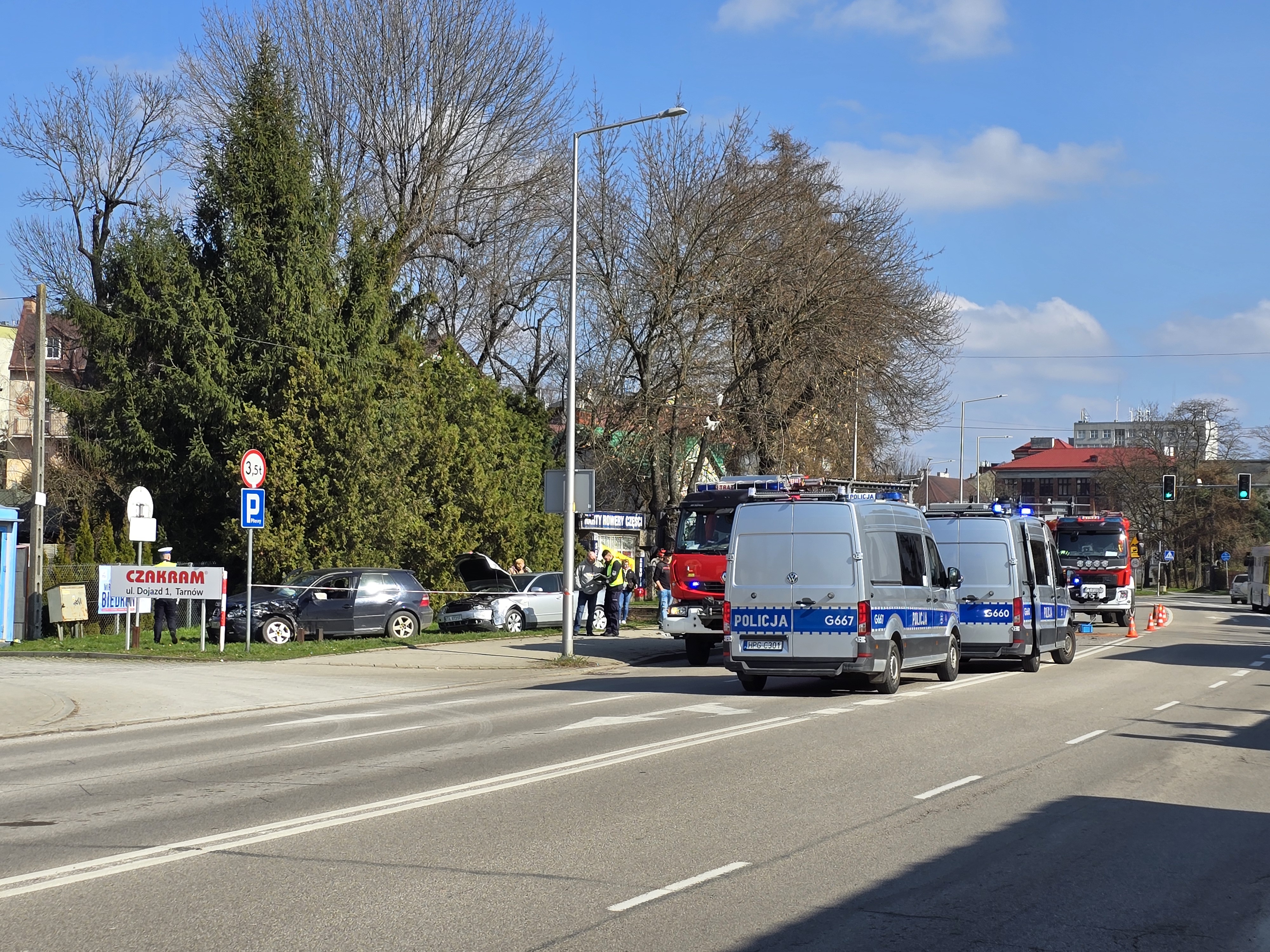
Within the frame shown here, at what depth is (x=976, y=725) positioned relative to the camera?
47.2 ft

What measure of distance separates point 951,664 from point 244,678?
408 inches

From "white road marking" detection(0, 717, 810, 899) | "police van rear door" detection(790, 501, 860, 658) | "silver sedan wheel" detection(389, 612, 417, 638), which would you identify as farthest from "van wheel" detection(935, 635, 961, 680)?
"silver sedan wheel" detection(389, 612, 417, 638)

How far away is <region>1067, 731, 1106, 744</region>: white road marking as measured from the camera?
1329 cm

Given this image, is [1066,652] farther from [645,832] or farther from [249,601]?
[645,832]

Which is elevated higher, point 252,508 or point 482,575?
point 252,508

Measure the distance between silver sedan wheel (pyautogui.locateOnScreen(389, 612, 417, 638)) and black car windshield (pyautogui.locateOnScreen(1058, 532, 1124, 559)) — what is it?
60.4ft

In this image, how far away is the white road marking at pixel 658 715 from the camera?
46.9 feet

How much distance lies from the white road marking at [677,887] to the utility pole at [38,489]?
22779 mm

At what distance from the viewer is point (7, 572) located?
2641cm

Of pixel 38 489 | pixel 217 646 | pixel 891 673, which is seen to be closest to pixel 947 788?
pixel 891 673

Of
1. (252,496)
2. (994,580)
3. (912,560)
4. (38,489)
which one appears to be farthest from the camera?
(38,489)

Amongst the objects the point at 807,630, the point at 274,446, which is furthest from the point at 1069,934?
the point at 274,446

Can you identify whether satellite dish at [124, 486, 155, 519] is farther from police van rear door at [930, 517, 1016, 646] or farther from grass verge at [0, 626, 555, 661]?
police van rear door at [930, 517, 1016, 646]

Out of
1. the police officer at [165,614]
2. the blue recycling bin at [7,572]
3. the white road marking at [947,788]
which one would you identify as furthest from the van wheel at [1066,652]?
the blue recycling bin at [7,572]
